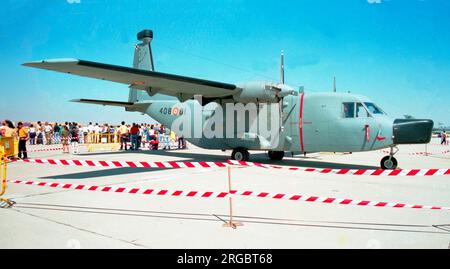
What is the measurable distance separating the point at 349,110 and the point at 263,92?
3.09 meters

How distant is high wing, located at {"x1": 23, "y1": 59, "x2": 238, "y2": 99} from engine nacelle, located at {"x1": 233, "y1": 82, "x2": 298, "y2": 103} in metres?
0.37

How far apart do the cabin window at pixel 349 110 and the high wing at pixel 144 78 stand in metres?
4.01

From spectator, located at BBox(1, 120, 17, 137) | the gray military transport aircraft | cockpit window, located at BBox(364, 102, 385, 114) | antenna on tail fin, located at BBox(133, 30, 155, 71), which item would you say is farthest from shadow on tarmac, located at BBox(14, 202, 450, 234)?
antenna on tail fin, located at BBox(133, 30, 155, 71)

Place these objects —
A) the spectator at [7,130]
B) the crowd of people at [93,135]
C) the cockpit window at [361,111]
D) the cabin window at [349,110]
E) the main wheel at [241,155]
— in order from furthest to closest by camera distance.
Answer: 1. the crowd of people at [93,135]
2. the main wheel at [241,155]
3. the spectator at [7,130]
4. the cabin window at [349,110]
5. the cockpit window at [361,111]

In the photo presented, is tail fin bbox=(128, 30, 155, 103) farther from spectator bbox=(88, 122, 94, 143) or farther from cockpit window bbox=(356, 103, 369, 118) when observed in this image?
cockpit window bbox=(356, 103, 369, 118)

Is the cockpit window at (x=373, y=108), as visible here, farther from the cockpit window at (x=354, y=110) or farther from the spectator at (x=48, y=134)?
the spectator at (x=48, y=134)

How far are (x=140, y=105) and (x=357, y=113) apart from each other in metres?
11.1

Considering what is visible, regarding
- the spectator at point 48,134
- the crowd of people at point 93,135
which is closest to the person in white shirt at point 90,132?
the crowd of people at point 93,135

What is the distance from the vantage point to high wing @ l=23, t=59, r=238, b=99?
7.36 m

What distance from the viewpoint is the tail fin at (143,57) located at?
17094 mm

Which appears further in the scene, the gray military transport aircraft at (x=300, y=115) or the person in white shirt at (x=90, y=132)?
the person in white shirt at (x=90, y=132)

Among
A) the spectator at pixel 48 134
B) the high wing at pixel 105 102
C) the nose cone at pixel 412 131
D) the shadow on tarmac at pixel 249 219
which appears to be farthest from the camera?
the spectator at pixel 48 134
